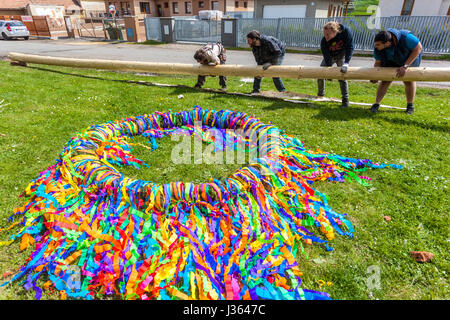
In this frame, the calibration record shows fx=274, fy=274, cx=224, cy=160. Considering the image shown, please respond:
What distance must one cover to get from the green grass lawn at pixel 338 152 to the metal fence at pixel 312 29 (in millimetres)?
10078

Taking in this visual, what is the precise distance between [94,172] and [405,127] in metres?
5.81

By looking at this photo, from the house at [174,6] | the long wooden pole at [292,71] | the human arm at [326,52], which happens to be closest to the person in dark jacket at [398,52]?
the long wooden pole at [292,71]

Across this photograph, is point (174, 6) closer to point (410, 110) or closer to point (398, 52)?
point (398, 52)

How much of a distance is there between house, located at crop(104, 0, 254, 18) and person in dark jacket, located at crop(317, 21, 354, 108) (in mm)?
36384

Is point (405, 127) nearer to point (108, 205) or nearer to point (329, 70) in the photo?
point (329, 70)

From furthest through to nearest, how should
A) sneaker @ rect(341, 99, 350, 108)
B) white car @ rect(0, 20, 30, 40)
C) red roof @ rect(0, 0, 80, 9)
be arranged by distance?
1. red roof @ rect(0, 0, 80, 9)
2. white car @ rect(0, 20, 30, 40)
3. sneaker @ rect(341, 99, 350, 108)

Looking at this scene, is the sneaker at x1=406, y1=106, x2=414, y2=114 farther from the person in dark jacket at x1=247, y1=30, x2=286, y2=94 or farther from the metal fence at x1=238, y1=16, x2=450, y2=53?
the metal fence at x1=238, y1=16, x2=450, y2=53

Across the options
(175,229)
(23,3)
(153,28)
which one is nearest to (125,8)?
(23,3)

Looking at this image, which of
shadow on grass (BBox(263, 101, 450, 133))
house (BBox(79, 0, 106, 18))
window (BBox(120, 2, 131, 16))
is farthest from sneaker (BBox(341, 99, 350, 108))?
house (BBox(79, 0, 106, 18))

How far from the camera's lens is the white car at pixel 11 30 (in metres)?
25.8

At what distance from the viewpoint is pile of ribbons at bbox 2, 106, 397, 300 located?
2514 millimetres

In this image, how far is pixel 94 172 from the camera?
361 centimetres

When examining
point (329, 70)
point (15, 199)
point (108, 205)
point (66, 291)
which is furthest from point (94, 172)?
point (329, 70)

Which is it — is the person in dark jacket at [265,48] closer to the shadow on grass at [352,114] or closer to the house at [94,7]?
the shadow on grass at [352,114]
